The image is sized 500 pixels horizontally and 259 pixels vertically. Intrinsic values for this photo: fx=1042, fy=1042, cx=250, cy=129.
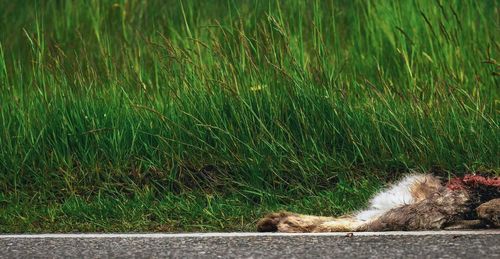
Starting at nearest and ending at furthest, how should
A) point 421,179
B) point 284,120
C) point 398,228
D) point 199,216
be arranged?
1. point 398,228
2. point 421,179
3. point 199,216
4. point 284,120

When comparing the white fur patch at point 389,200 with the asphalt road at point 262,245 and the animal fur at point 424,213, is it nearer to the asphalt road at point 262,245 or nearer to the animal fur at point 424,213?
the animal fur at point 424,213

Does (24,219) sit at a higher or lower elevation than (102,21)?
lower

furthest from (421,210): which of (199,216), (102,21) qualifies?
(102,21)

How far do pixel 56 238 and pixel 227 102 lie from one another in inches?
73.9

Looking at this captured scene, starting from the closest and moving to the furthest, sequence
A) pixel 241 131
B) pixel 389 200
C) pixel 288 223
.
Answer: pixel 288 223
pixel 389 200
pixel 241 131

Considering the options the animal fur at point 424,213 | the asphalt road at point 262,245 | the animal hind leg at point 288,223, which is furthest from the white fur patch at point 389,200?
the asphalt road at point 262,245

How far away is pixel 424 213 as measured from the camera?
5199 mm

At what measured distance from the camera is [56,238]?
528cm

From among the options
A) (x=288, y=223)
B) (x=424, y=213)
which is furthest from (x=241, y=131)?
(x=424, y=213)

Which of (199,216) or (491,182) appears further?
(199,216)

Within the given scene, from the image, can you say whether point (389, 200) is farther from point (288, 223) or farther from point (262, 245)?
point (262, 245)

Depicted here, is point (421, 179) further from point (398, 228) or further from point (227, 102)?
point (227, 102)

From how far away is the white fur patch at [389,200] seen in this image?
5418mm

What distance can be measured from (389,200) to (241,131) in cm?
145
